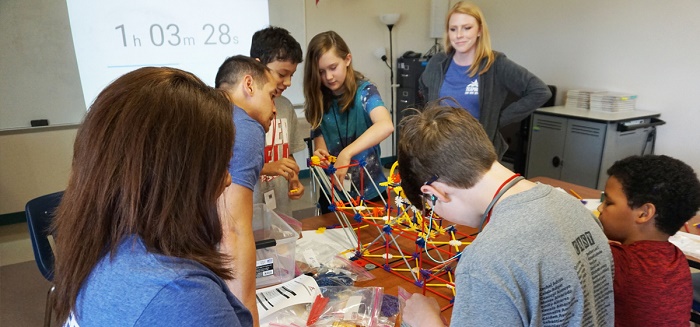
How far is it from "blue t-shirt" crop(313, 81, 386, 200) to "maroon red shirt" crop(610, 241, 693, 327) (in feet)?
3.12

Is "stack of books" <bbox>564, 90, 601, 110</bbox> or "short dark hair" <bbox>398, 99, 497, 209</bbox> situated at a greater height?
"short dark hair" <bbox>398, 99, 497, 209</bbox>

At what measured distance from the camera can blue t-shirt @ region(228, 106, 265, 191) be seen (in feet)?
3.48

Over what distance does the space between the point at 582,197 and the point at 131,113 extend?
6.34 feet

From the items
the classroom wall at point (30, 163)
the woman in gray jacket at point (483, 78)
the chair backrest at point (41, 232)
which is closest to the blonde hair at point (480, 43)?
the woman in gray jacket at point (483, 78)

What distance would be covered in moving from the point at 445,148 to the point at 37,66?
3605 mm

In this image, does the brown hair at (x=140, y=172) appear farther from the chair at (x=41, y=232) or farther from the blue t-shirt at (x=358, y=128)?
the chair at (x=41, y=232)

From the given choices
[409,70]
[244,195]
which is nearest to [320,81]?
[244,195]

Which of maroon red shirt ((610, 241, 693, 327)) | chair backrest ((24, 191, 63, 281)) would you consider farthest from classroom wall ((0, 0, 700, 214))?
maroon red shirt ((610, 241, 693, 327))

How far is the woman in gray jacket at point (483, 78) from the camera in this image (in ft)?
7.55

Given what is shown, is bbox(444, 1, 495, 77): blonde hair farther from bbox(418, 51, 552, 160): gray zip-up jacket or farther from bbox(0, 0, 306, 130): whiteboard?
bbox(0, 0, 306, 130): whiteboard

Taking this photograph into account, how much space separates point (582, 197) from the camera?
76.0 inches

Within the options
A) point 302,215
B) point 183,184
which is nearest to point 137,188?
point 183,184

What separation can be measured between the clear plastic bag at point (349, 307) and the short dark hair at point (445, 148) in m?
0.34

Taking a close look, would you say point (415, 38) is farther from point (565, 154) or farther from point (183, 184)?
point (183, 184)
